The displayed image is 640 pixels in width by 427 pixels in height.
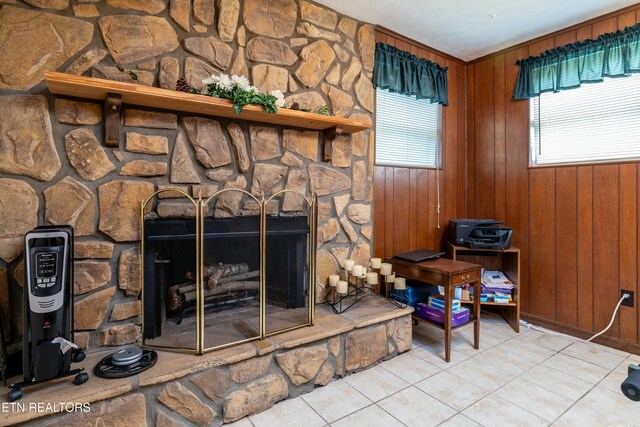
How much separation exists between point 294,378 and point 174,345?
67 centimetres

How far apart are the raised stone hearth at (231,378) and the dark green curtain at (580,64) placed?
2.29 metres

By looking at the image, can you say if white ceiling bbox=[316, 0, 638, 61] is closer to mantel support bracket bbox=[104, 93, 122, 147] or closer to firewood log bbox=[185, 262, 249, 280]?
mantel support bracket bbox=[104, 93, 122, 147]

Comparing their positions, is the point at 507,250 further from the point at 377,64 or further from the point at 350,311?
the point at 377,64

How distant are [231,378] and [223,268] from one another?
62cm

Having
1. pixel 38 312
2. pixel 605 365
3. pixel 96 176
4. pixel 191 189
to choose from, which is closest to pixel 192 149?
pixel 191 189

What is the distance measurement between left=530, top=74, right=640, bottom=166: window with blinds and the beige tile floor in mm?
1504

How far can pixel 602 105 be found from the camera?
257cm

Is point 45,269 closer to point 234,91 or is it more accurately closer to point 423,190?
point 234,91

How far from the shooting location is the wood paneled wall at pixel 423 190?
112 inches

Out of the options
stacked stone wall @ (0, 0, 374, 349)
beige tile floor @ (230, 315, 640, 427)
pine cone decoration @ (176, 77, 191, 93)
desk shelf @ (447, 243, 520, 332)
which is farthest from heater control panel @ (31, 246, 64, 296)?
desk shelf @ (447, 243, 520, 332)

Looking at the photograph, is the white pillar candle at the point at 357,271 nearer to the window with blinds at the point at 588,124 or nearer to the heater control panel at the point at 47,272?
the heater control panel at the point at 47,272

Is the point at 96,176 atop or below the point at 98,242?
atop

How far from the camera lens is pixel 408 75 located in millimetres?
2914

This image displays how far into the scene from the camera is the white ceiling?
241cm
